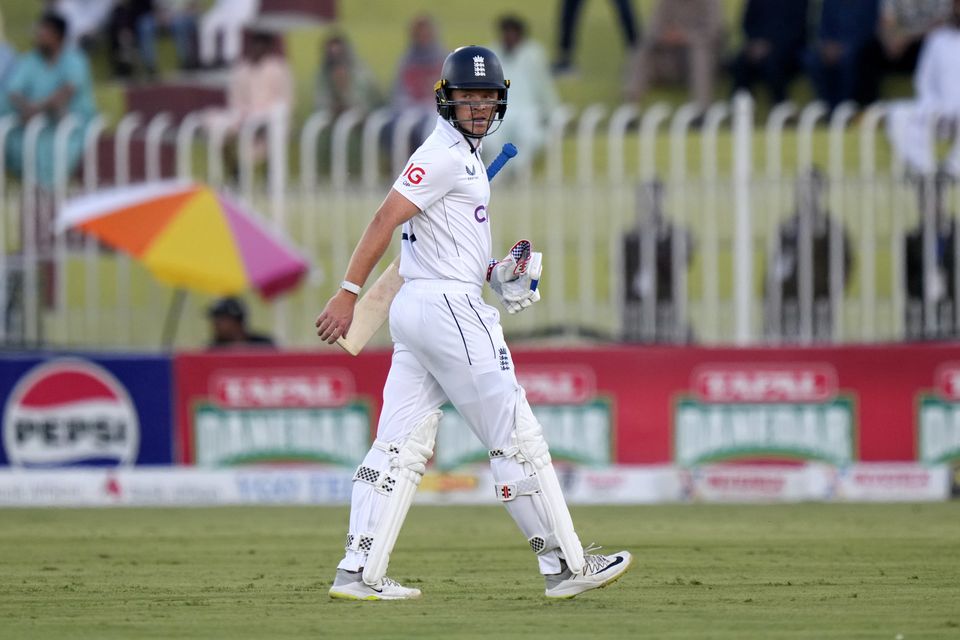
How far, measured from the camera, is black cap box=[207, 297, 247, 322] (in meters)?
14.8

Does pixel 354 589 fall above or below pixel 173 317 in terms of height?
below

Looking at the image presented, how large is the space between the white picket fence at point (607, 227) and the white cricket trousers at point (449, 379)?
22.1 feet

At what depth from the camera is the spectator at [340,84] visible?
1736 centimetres

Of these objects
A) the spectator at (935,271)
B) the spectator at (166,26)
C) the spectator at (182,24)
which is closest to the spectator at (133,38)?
the spectator at (166,26)

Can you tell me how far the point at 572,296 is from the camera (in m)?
14.8

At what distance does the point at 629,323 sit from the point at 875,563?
540 cm

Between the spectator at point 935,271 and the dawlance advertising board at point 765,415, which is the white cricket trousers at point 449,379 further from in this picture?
the spectator at point 935,271

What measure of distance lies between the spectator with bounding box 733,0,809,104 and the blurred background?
1776mm

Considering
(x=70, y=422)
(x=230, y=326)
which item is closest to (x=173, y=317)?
(x=230, y=326)

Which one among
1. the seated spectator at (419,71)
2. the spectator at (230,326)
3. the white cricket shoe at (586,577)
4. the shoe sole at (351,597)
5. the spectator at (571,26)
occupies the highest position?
the spectator at (571,26)

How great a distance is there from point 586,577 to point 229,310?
740 cm

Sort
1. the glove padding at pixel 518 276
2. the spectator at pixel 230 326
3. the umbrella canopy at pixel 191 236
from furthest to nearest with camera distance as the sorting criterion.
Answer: the spectator at pixel 230 326, the umbrella canopy at pixel 191 236, the glove padding at pixel 518 276

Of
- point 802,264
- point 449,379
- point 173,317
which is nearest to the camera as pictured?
point 449,379

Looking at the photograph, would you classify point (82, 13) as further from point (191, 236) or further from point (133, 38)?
point (191, 236)
